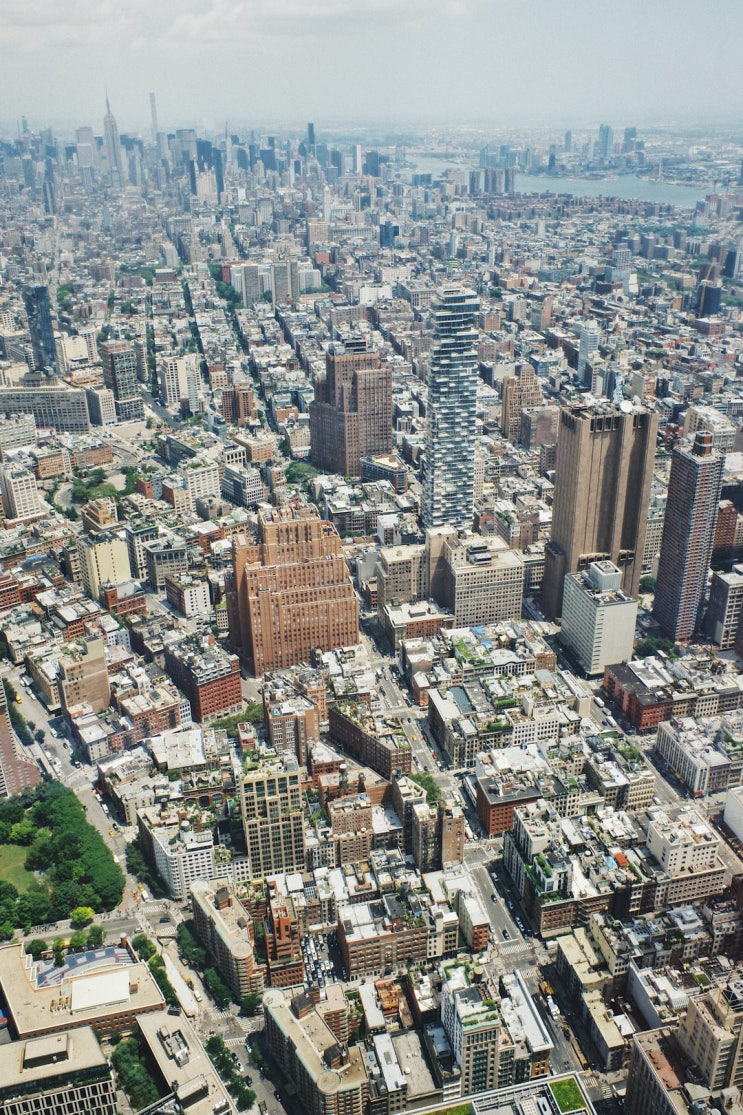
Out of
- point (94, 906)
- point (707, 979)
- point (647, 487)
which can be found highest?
point (647, 487)

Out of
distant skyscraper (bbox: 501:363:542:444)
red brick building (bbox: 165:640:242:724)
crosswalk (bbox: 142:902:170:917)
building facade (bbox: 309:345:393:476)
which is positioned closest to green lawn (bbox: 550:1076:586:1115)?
crosswalk (bbox: 142:902:170:917)

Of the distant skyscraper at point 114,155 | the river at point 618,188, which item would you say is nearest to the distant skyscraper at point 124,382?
the river at point 618,188

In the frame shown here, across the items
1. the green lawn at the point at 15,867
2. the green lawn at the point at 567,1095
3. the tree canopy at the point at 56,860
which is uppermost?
the green lawn at the point at 567,1095

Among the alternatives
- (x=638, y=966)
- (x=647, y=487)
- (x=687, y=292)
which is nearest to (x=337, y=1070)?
(x=638, y=966)

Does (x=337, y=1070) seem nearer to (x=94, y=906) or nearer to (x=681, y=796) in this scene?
(x=94, y=906)

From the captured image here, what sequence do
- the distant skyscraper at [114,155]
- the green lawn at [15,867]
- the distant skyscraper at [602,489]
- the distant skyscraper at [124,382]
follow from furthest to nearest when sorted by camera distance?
the distant skyscraper at [114,155] → the distant skyscraper at [124,382] → the distant skyscraper at [602,489] → the green lawn at [15,867]

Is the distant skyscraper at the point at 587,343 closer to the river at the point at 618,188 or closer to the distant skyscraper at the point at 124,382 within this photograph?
the distant skyscraper at the point at 124,382
